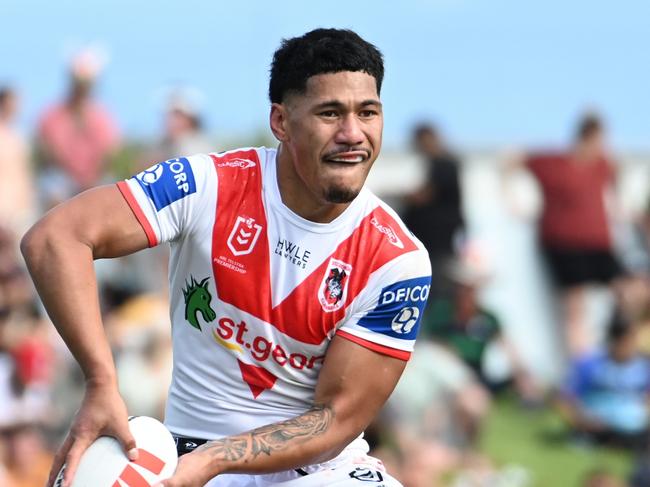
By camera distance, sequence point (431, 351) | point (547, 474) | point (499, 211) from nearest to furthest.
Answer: point (431, 351), point (547, 474), point (499, 211)

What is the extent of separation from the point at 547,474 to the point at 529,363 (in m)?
1.65

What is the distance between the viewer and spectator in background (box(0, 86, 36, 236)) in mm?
11469

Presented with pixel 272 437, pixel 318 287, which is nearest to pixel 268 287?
Result: pixel 318 287

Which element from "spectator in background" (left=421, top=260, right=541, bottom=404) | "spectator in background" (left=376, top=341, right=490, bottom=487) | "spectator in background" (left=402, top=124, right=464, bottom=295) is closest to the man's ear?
"spectator in background" (left=376, top=341, right=490, bottom=487)

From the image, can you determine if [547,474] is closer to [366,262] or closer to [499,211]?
[499,211]

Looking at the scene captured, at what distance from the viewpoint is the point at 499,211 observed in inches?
534

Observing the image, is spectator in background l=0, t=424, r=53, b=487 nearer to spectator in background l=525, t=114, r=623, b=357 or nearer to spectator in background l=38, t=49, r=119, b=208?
spectator in background l=38, t=49, r=119, b=208

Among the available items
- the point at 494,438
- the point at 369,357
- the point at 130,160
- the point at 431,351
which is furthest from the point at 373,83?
the point at 130,160

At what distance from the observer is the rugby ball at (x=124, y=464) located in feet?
14.7

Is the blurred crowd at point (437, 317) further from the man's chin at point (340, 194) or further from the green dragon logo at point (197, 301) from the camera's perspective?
the man's chin at point (340, 194)

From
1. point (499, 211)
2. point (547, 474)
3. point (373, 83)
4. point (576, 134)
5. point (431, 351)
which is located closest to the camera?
point (373, 83)

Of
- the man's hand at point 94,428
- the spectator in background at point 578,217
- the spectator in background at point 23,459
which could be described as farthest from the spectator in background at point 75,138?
the man's hand at point 94,428

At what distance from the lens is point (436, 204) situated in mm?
11898

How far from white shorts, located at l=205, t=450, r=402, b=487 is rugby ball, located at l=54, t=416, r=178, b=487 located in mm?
792
